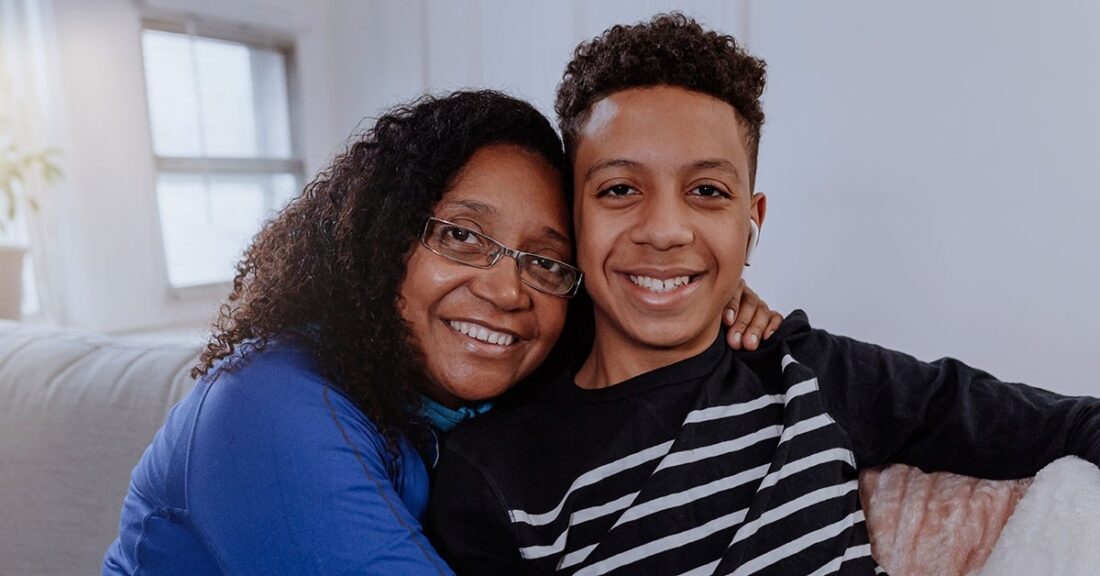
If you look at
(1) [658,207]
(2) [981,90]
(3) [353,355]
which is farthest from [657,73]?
(2) [981,90]

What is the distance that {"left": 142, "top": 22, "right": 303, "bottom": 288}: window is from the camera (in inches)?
147

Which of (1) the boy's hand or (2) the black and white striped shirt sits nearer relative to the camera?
(2) the black and white striped shirt

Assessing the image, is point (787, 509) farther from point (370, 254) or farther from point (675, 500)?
point (370, 254)

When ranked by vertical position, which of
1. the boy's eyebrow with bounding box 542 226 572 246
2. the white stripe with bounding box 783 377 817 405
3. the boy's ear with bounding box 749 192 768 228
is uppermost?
the boy's ear with bounding box 749 192 768 228

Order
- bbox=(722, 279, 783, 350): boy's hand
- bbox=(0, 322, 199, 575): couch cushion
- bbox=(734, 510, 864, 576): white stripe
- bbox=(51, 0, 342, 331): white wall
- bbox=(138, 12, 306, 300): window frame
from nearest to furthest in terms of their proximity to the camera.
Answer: bbox=(734, 510, 864, 576): white stripe → bbox=(722, 279, 783, 350): boy's hand → bbox=(0, 322, 199, 575): couch cushion → bbox=(51, 0, 342, 331): white wall → bbox=(138, 12, 306, 300): window frame

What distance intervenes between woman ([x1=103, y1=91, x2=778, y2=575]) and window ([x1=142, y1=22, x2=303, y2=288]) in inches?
105

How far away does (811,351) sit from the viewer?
116 cm

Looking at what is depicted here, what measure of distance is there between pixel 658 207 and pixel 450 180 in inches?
10.8

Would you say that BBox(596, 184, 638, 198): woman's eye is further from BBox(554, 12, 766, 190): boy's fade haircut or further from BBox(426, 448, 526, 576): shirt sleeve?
BBox(426, 448, 526, 576): shirt sleeve

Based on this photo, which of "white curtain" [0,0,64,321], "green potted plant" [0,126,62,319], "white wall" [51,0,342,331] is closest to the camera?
"green potted plant" [0,126,62,319]

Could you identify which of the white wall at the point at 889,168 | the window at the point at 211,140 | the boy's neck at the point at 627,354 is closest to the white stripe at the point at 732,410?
the boy's neck at the point at 627,354

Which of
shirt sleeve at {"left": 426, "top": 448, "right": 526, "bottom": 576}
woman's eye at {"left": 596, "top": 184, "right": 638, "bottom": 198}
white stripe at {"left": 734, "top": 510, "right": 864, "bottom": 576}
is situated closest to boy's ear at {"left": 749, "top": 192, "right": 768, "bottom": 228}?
woman's eye at {"left": 596, "top": 184, "right": 638, "bottom": 198}

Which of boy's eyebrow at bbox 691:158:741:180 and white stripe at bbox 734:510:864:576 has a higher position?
boy's eyebrow at bbox 691:158:741:180

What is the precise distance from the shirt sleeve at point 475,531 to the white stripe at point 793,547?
274 mm
